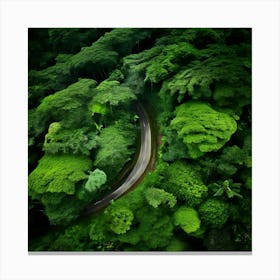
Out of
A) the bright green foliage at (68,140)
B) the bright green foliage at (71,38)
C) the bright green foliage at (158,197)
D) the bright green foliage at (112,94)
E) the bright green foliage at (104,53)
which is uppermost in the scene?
the bright green foliage at (71,38)

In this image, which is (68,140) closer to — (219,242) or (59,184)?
(59,184)

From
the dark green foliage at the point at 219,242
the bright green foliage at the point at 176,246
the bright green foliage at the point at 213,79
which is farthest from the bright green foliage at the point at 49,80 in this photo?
the dark green foliage at the point at 219,242

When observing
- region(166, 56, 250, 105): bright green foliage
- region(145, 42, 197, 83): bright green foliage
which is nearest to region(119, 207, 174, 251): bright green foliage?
region(166, 56, 250, 105): bright green foliage

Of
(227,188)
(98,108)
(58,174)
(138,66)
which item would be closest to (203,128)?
(227,188)

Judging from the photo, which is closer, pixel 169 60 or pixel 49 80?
pixel 169 60

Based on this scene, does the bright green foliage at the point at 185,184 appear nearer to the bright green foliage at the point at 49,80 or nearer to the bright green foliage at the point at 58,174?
the bright green foliage at the point at 58,174
